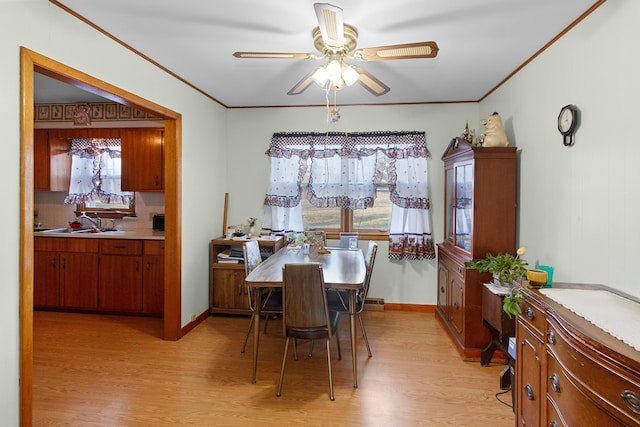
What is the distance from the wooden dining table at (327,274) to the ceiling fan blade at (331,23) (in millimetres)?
1525

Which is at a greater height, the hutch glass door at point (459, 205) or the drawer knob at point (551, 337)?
the hutch glass door at point (459, 205)

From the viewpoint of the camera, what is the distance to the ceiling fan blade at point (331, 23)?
5.06ft

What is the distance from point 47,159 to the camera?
4199 millimetres

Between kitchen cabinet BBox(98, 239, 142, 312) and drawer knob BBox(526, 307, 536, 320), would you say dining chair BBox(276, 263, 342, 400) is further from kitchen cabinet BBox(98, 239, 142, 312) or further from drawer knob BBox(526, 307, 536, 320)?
kitchen cabinet BBox(98, 239, 142, 312)

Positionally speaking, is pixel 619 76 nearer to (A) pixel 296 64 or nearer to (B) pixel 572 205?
(B) pixel 572 205

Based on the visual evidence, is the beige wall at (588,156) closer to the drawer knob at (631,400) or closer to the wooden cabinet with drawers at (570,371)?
the wooden cabinet with drawers at (570,371)

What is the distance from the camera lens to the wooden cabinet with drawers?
0.99m

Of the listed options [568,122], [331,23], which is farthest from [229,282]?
[568,122]

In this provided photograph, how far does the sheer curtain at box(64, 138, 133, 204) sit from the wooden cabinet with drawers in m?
4.41

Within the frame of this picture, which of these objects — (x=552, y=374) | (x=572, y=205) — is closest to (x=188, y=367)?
(x=552, y=374)

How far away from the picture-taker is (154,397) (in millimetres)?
2367

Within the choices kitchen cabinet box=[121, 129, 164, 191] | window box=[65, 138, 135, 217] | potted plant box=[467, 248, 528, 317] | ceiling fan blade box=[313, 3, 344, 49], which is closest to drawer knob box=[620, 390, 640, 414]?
potted plant box=[467, 248, 528, 317]

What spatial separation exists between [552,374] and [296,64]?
8.86ft

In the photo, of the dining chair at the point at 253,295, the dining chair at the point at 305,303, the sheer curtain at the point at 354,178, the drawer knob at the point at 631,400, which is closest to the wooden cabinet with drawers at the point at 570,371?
the drawer knob at the point at 631,400
